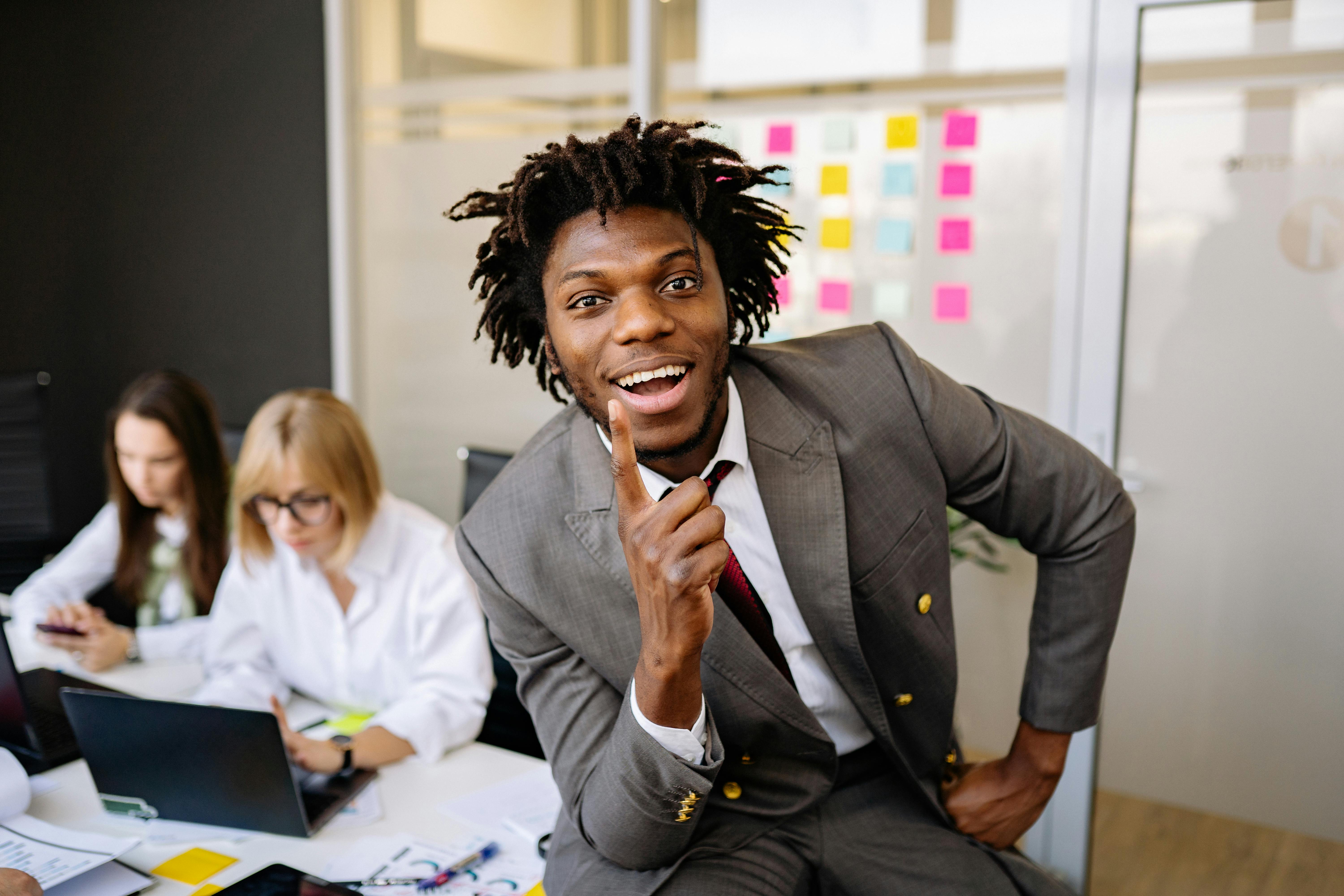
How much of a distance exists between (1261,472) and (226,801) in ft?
7.34

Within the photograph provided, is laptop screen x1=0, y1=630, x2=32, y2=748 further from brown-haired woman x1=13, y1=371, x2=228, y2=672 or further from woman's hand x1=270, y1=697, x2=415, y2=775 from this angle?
brown-haired woman x1=13, y1=371, x2=228, y2=672

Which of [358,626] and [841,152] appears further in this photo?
[841,152]

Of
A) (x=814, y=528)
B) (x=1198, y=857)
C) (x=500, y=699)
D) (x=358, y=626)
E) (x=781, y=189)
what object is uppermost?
(x=781, y=189)

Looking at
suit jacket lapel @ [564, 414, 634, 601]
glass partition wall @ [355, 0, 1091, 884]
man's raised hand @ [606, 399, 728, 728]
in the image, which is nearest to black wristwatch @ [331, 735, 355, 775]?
suit jacket lapel @ [564, 414, 634, 601]

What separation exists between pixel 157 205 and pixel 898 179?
308cm

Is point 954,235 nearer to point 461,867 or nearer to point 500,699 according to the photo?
point 500,699

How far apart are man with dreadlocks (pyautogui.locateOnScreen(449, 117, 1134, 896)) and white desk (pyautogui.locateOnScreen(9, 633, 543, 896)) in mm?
281

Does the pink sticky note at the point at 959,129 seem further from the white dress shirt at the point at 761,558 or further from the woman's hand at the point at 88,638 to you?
the woman's hand at the point at 88,638

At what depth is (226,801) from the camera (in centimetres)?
152

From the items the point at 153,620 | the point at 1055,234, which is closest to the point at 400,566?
the point at 153,620

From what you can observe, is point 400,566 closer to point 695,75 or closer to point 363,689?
point 363,689

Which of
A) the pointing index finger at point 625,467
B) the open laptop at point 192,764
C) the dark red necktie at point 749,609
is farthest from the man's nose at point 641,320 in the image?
the open laptop at point 192,764


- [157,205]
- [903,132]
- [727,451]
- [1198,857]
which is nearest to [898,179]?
[903,132]

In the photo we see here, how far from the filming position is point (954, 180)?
2.74m
